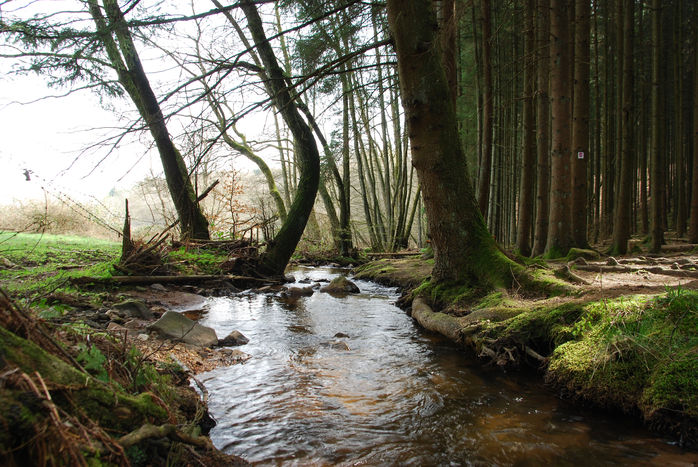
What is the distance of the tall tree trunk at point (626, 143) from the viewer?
815 cm

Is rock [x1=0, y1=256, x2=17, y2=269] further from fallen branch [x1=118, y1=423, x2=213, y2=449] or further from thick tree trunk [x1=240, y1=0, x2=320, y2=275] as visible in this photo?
fallen branch [x1=118, y1=423, x2=213, y2=449]

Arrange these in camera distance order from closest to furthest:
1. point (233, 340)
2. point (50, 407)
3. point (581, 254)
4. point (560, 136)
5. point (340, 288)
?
point (50, 407) < point (233, 340) < point (581, 254) < point (560, 136) < point (340, 288)

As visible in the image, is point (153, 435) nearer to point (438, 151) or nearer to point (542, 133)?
point (438, 151)

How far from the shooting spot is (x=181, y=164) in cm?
996

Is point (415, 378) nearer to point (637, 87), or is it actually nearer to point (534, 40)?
point (534, 40)

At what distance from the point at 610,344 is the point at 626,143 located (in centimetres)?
714

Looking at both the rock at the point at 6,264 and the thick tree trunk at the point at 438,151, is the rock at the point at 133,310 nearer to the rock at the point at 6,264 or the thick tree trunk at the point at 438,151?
the rock at the point at 6,264

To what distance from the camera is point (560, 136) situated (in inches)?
281

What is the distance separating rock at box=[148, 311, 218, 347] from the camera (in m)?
3.95

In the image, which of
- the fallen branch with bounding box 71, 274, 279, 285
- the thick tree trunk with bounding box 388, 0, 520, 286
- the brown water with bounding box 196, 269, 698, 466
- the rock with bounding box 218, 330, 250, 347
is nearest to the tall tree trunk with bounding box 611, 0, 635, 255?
the thick tree trunk with bounding box 388, 0, 520, 286

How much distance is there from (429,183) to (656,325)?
2960 millimetres

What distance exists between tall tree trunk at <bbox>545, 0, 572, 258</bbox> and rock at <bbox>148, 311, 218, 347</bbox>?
5965mm

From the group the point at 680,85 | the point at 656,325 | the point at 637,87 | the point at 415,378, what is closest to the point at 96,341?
the point at 415,378

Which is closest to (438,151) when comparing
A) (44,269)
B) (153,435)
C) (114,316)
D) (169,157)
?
(114,316)
